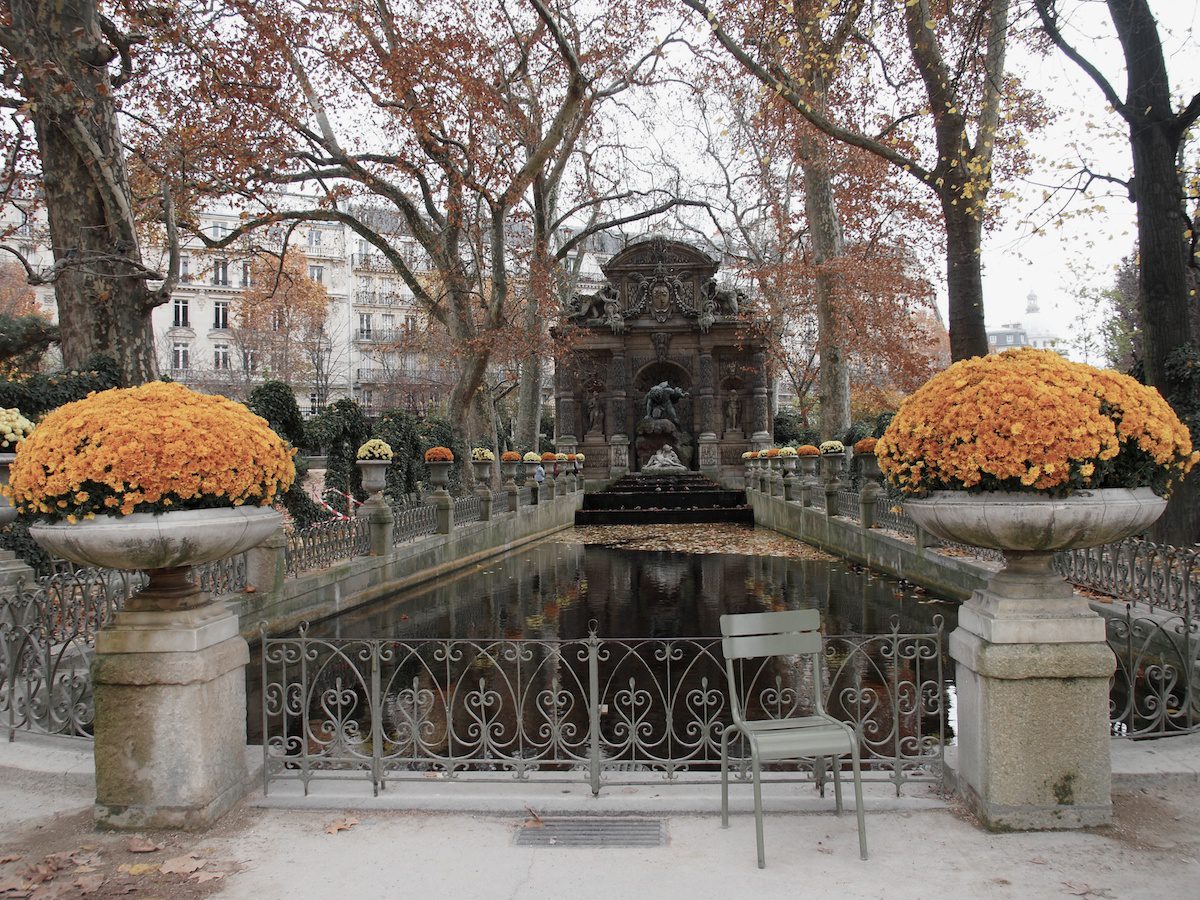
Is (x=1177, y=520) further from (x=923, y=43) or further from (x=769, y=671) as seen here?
(x=923, y=43)

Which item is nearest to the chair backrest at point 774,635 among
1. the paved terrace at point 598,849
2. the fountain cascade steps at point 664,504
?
the paved terrace at point 598,849

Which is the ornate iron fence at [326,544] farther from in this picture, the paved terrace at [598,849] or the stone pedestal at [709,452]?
the stone pedestal at [709,452]

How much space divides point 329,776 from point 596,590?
8351 millimetres

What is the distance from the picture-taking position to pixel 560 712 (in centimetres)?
688

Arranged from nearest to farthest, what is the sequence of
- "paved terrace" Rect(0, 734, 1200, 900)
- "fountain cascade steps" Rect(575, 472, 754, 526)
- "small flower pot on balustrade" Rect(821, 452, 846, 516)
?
"paved terrace" Rect(0, 734, 1200, 900) < "small flower pot on balustrade" Rect(821, 452, 846, 516) < "fountain cascade steps" Rect(575, 472, 754, 526)

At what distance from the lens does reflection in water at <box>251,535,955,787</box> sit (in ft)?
15.5

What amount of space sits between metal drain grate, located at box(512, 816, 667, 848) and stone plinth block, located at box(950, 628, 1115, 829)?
67.1 inches

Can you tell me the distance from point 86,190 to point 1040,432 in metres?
13.2

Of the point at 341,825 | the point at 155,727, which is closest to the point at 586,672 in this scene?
the point at 341,825

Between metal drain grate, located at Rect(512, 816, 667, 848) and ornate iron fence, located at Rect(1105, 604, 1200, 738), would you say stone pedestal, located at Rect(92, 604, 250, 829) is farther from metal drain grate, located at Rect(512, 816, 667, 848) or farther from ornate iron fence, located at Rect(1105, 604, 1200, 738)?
ornate iron fence, located at Rect(1105, 604, 1200, 738)

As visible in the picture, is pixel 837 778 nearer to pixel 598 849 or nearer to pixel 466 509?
pixel 598 849

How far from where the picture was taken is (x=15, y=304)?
39844 mm

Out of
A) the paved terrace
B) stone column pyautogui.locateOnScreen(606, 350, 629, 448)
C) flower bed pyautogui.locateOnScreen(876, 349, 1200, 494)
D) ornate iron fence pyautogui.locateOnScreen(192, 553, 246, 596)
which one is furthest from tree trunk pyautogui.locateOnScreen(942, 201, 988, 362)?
stone column pyautogui.locateOnScreen(606, 350, 629, 448)

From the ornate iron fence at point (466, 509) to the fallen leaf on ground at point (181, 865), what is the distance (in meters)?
12.5
